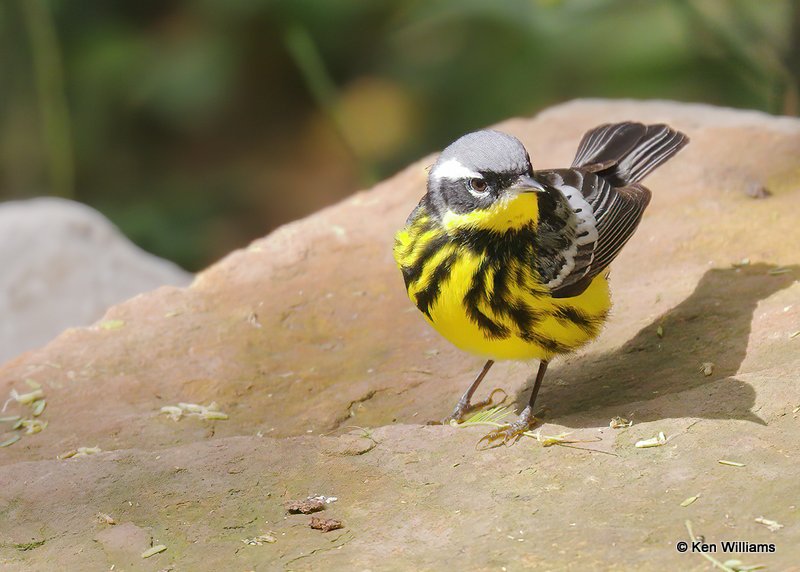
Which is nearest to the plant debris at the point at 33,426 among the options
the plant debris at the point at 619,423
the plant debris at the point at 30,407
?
the plant debris at the point at 30,407

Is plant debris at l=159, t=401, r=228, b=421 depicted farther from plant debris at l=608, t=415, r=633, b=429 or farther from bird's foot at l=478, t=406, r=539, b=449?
plant debris at l=608, t=415, r=633, b=429

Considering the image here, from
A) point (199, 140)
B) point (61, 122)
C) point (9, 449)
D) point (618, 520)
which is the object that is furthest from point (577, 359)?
point (199, 140)

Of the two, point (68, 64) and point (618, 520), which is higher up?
point (68, 64)

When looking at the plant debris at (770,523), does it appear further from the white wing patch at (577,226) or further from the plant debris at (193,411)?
the plant debris at (193,411)

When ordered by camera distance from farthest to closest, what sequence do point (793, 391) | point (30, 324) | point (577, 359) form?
point (30, 324), point (577, 359), point (793, 391)

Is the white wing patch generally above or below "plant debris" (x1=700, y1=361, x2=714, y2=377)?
above

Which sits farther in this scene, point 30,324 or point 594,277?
point 30,324

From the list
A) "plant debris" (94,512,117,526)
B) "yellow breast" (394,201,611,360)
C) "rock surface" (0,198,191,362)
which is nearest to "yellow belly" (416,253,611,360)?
"yellow breast" (394,201,611,360)

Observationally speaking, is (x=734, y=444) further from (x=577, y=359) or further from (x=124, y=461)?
(x=124, y=461)
